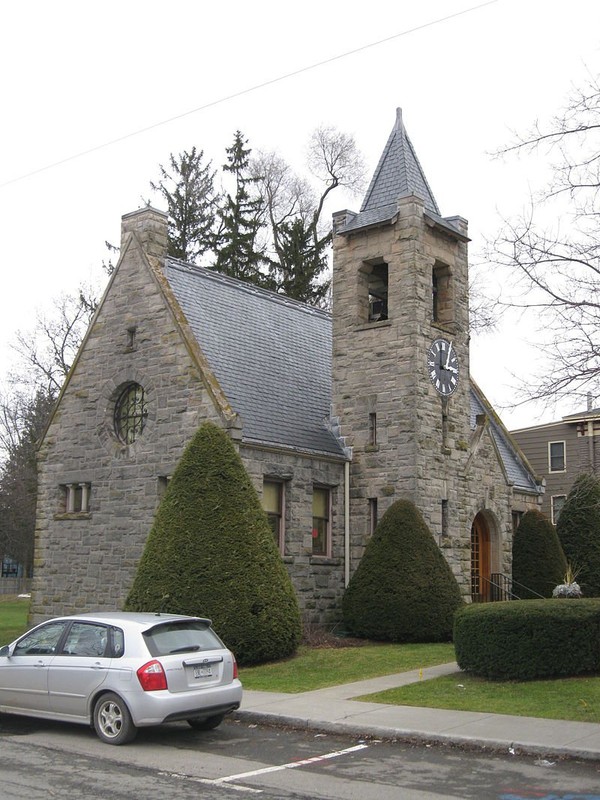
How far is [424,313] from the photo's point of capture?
75.9ft

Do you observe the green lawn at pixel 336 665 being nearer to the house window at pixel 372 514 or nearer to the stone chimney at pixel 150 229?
the house window at pixel 372 514

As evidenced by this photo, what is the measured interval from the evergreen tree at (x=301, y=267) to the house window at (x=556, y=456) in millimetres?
14111

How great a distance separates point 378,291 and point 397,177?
3.00m

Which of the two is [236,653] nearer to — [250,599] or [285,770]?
[250,599]

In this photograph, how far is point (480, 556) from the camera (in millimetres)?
25625

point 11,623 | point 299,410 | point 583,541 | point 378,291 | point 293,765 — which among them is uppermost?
point 378,291

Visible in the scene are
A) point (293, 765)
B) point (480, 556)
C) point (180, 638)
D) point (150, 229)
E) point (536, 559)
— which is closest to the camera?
point (293, 765)

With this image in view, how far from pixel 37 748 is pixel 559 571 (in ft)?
60.3

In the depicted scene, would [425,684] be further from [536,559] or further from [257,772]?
[536,559]

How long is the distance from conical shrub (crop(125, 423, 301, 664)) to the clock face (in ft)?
21.4

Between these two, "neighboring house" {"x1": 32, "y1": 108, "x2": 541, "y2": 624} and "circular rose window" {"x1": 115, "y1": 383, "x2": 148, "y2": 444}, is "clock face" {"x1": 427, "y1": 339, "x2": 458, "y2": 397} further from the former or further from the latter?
"circular rose window" {"x1": 115, "y1": 383, "x2": 148, "y2": 444}

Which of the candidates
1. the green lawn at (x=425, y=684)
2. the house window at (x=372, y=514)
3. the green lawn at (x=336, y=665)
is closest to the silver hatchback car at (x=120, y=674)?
the green lawn at (x=425, y=684)

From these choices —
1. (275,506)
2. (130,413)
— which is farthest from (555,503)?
(130,413)

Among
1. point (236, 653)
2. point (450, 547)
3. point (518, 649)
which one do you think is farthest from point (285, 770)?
point (450, 547)
